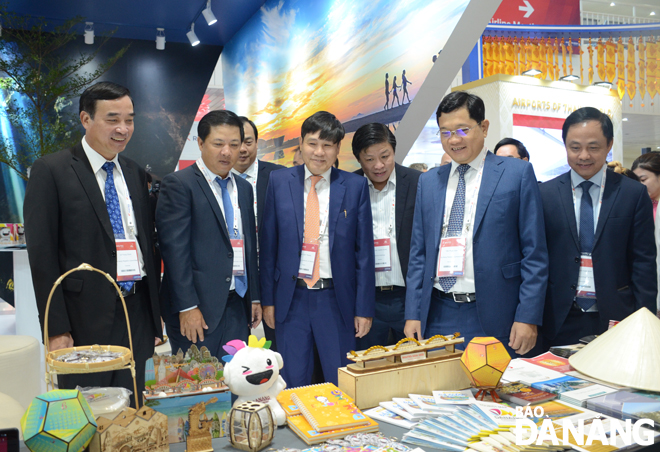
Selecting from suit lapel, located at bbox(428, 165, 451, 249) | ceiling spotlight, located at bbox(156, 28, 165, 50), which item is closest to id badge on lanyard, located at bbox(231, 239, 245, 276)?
suit lapel, located at bbox(428, 165, 451, 249)

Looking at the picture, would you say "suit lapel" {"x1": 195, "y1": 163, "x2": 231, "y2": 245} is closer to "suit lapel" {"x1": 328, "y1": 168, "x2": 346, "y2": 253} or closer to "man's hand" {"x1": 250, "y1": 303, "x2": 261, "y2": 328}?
"man's hand" {"x1": 250, "y1": 303, "x2": 261, "y2": 328}

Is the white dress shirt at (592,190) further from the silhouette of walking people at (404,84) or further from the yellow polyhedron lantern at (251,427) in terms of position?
the silhouette of walking people at (404,84)

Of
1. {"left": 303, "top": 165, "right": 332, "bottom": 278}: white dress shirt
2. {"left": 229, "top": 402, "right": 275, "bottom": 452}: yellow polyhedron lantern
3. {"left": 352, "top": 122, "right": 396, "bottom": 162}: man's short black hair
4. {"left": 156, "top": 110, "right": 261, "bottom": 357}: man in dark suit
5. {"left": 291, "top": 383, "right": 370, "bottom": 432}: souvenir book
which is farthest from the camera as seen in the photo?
Result: {"left": 352, "top": 122, "right": 396, "bottom": 162}: man's short black hair

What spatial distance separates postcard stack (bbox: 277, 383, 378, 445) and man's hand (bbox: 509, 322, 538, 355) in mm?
933

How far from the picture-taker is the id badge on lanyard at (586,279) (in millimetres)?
2309

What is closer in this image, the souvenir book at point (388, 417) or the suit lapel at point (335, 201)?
the souvenir book at point (388, 417)

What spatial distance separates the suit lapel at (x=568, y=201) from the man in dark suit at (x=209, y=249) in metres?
1.60

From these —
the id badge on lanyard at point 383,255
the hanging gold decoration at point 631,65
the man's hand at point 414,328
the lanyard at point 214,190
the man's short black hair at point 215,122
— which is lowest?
the man's hand at point 414,328

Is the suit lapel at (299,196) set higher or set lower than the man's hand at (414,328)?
higher

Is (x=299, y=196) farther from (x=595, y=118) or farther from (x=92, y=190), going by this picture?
(x=595, y=118)

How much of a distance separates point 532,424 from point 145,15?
8.68 m

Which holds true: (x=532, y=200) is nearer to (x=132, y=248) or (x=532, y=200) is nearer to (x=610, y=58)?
(x=132, y=248)

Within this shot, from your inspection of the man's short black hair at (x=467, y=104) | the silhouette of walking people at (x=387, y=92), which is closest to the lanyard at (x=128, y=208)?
the man's short black hair at (x=467, y=104)

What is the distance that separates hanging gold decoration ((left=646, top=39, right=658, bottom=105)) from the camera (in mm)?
9258
